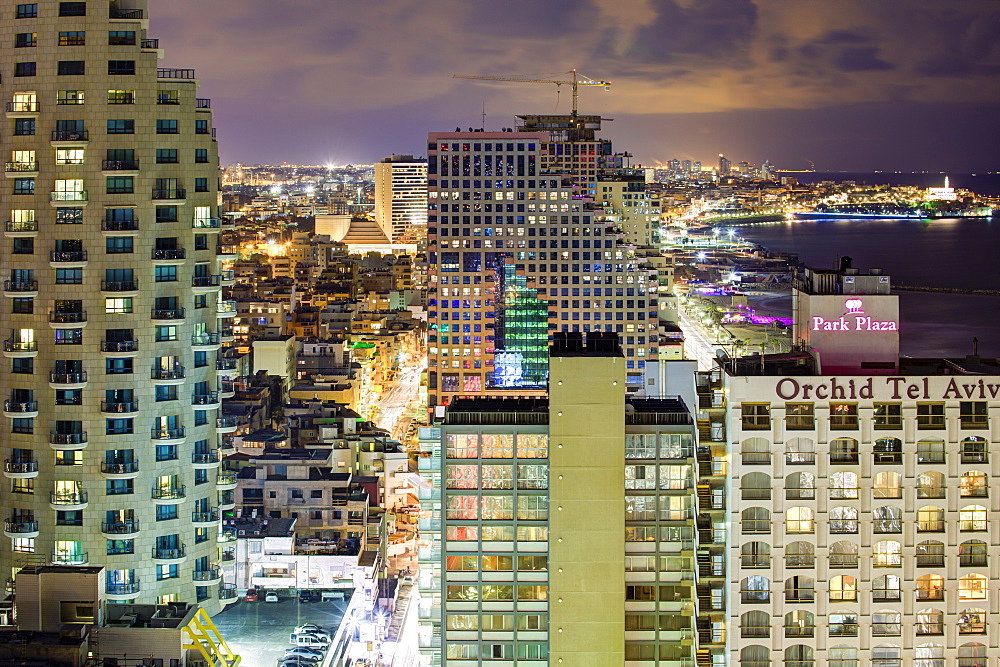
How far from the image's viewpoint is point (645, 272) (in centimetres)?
9550

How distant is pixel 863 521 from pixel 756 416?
296cm

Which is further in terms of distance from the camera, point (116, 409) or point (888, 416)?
point (116, 409)

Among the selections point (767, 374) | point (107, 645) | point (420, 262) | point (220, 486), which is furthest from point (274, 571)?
point (420, 262)

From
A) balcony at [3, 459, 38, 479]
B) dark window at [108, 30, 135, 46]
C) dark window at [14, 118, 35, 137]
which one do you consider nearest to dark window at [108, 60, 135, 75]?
dark window at [108, 30, 135, 46]

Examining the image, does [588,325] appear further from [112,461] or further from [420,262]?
[420,262]

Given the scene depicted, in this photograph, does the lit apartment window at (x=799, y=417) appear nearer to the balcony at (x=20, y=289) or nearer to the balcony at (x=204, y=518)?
the balcony at (x=204, y=518)

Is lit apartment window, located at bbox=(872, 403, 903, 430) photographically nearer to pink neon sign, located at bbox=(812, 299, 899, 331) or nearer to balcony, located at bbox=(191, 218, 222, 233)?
pink neon sign, located at bbox=(812, 299, 899, 331)

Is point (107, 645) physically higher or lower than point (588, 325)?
lower

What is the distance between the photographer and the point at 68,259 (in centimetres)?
3158

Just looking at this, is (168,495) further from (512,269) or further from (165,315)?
(512,269)

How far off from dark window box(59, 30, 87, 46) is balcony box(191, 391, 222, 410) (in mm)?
9200

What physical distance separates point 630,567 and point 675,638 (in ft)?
5.89

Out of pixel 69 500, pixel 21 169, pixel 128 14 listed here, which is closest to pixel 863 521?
pixel 69 500

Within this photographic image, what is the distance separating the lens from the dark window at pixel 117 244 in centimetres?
3191
